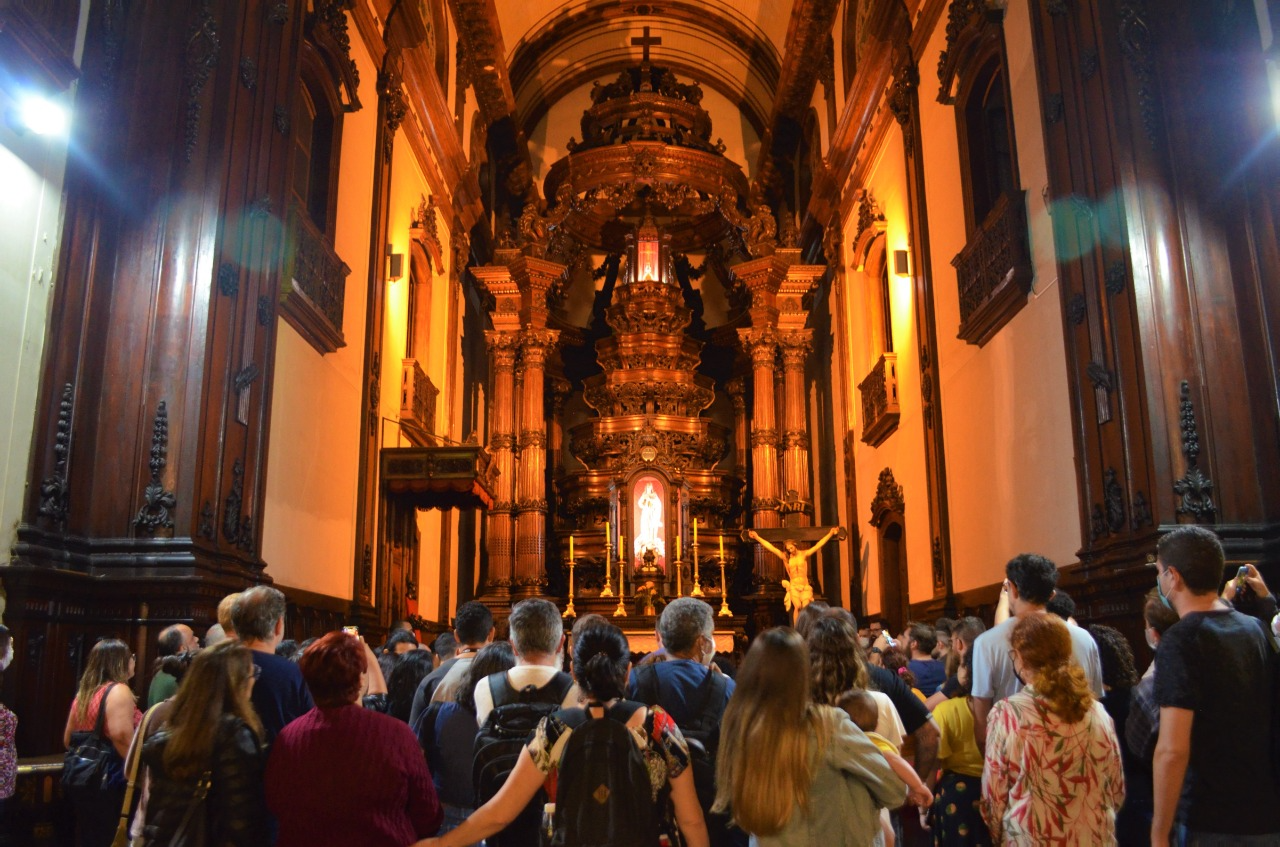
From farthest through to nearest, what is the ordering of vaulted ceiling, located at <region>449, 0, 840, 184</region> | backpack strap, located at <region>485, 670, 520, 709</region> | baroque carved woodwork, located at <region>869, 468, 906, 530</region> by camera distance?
vaulted ceiling, located at <region>449, 0, 840, 184</region> < baroque carved woodwork, located at <region>869, 468, 906, 530</region> < backpack strap, located at <region>485, 670, 520, 709</region>

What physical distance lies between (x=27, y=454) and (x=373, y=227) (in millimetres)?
7139

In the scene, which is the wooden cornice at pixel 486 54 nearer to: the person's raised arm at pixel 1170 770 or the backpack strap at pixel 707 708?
the backpack strap at pixel 707 708

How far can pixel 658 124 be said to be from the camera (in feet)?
69.3

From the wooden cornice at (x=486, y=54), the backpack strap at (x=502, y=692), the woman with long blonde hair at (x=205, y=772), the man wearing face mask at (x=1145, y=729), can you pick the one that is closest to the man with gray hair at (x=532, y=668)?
the backpack strap at (x=502, y=692)

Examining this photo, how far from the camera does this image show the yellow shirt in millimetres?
4332

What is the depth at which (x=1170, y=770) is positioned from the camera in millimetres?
3344

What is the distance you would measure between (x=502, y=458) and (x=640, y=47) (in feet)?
34.8

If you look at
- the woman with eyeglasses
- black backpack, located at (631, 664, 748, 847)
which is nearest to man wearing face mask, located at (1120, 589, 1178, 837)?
black backpack, located at (631, 664, 748, 847)

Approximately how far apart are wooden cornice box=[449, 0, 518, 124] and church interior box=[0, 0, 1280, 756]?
0.40 ft

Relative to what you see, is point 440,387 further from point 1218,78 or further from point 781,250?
point 1218,78

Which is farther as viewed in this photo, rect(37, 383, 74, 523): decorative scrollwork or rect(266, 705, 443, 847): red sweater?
rect(37, 383, 74, 523): decorative scrollwork

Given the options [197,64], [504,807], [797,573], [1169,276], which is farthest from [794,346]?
[504,807]

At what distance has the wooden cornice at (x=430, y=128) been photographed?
44.1 ft

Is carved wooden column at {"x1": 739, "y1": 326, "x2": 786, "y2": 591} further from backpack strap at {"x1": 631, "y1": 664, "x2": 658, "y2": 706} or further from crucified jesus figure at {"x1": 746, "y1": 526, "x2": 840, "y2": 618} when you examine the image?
backpack strap at {"x1": 631, "y1": 664, "x2": 658, "y2": 706}
